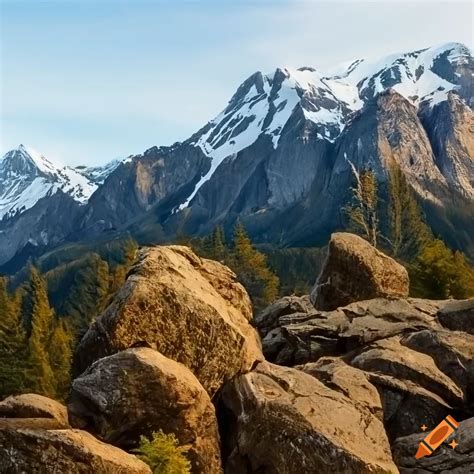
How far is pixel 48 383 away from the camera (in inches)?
2491

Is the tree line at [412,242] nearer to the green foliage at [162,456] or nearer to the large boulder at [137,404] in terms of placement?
the large boulder at [137,404]

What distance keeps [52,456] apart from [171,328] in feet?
21.8

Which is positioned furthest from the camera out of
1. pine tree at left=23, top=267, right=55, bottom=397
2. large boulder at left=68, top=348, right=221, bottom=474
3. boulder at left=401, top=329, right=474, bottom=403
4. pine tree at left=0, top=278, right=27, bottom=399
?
pine tree at left=23, top=267, right=55, bottom=397

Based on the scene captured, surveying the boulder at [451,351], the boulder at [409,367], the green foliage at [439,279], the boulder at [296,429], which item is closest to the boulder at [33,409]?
the boulder at [296,429]

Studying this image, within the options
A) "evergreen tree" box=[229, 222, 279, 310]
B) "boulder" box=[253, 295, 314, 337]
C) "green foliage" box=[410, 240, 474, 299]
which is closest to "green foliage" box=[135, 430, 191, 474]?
"boulder" box=[253, 295, 314, 337]

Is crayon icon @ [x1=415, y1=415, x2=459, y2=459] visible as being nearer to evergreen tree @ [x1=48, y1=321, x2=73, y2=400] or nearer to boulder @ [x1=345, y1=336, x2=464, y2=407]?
boulder @ [x1=345, y1=336, x2=464, y2=407]

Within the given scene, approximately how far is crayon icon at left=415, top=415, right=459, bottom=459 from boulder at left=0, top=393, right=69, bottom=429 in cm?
1177

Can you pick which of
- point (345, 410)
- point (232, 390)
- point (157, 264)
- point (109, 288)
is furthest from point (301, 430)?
point (109, 288)

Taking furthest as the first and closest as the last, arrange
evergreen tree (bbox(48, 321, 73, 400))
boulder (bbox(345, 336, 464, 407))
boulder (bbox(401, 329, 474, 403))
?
1. evergreen tree (bbox(48, 321, 73, 400))
2. boulder (bbox(401, 329, 474, 403))
3. boulder (bbox(345, 336, 464, 407))

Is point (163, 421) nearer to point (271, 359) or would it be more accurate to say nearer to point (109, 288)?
point (271, 359)

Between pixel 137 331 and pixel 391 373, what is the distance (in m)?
10.3

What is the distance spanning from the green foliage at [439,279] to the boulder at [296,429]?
90.2 ft

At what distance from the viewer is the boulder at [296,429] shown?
1834 cm

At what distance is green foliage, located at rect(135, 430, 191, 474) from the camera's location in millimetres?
17812
